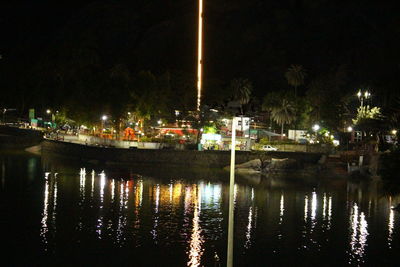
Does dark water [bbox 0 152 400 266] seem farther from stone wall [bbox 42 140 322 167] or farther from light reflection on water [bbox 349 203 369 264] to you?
stone wall [bbox 42 140 322 167]

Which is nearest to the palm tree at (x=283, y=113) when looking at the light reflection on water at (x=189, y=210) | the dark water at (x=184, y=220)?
the dark water at (x=184, y=220)

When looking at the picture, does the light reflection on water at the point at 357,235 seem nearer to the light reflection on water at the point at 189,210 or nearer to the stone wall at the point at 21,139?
the light reflection on water at the point at 189,210

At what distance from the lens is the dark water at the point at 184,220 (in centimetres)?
3259

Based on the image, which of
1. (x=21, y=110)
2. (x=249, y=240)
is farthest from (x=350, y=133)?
(x=21, y=110)

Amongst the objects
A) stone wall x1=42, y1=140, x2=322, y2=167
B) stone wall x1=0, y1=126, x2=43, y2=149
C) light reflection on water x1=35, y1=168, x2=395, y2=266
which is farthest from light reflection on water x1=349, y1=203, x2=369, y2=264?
stone wall x1=0, y1=126, x2=43, y2=149

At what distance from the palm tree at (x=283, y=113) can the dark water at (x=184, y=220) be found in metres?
37.6

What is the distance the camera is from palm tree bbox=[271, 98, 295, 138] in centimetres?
10694

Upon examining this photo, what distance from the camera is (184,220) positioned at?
42844mm

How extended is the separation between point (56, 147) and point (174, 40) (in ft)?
369

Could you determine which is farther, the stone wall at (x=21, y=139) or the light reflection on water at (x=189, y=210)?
the stone wall at (x=21, y=139)

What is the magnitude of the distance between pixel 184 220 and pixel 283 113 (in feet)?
221

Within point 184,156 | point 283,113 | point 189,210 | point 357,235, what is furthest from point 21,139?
point 357,235

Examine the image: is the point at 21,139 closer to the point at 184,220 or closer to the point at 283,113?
the point at 283,113

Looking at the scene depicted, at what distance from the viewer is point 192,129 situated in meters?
94.4
